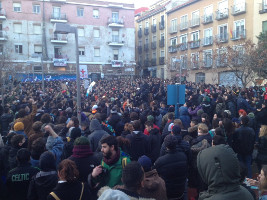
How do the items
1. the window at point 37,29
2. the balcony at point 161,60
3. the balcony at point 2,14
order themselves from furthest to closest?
the balcony at point 161,60 < the window at point 37,29 < the balcony at point 2,14

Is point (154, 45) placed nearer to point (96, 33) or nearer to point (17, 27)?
point (96, 33)

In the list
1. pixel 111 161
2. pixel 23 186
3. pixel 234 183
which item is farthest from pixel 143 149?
pixel 234 183

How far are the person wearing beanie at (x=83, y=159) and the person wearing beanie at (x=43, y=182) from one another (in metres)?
0.37

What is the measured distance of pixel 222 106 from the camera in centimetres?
912

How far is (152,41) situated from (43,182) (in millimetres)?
43123

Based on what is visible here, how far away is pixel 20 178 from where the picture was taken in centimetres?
366

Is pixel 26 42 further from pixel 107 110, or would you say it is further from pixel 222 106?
pixel 222 106

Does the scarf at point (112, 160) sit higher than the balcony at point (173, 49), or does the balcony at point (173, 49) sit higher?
the balcony at point (173, 49)

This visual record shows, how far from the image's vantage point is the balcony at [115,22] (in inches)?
1598

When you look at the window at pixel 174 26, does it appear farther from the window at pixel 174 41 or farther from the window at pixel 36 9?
the window at pixel 36 9

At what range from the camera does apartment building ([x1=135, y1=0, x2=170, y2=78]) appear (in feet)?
137

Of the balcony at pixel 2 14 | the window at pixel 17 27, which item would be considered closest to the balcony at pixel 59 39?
the window at pixel 17 27

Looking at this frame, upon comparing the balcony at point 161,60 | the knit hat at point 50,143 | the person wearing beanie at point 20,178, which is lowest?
the person wearing beanie at point 20,178

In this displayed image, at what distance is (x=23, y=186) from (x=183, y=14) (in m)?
36.5
